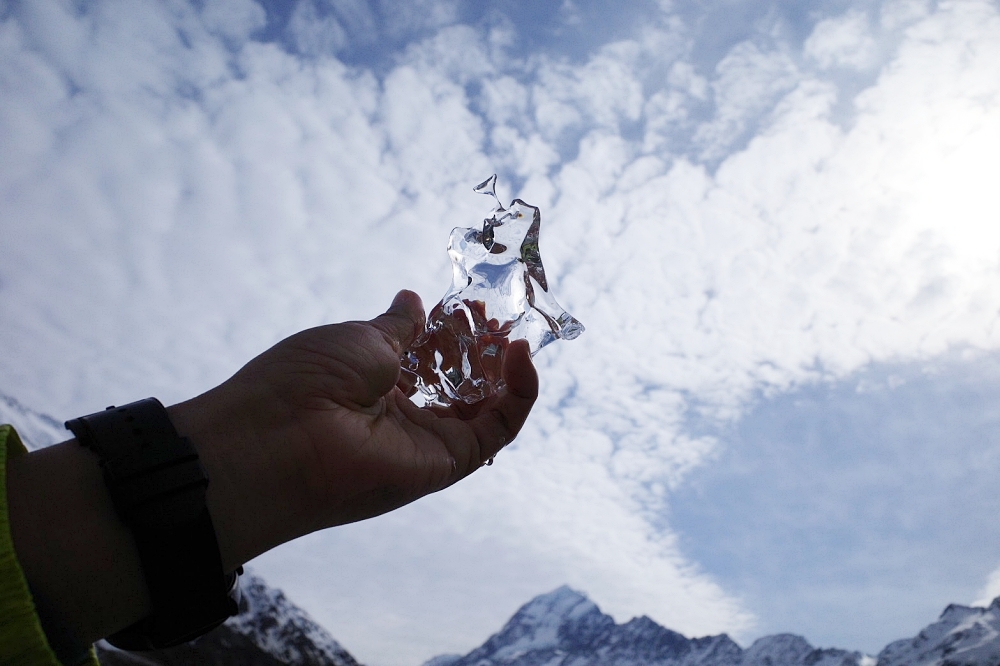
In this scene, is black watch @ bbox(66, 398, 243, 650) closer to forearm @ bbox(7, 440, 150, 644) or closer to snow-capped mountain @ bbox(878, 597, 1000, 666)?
forearm @ bbox(7, 440, 150, 644)

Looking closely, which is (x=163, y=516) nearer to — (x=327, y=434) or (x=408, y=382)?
(x=327, y=434)

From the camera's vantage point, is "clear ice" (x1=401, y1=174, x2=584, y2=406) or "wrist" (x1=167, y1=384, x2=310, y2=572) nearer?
"wrist" (x1=167, y1=384, x2=310, y2=572)

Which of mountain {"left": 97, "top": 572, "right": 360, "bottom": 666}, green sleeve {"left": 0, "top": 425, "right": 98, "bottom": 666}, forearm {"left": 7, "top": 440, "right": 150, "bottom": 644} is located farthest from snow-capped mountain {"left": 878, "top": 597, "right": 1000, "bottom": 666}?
green sleeve {"left": 0, "top": 425, "right": 98, "bottom": 666}

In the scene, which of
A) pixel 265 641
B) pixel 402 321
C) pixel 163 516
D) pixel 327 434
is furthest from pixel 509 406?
pixel 265 641

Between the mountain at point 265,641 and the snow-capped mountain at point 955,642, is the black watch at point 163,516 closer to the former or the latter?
the mountain at point 265,641

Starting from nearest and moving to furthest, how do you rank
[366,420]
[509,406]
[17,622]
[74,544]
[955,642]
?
[17,622]
[74,544]
[366,420]
[509,406]
[955,642]

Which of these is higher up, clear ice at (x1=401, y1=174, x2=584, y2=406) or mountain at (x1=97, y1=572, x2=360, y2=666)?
mountain at (x1=97, y1=572, x2=360, y2=666)

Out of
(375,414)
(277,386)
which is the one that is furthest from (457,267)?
(277,386)
